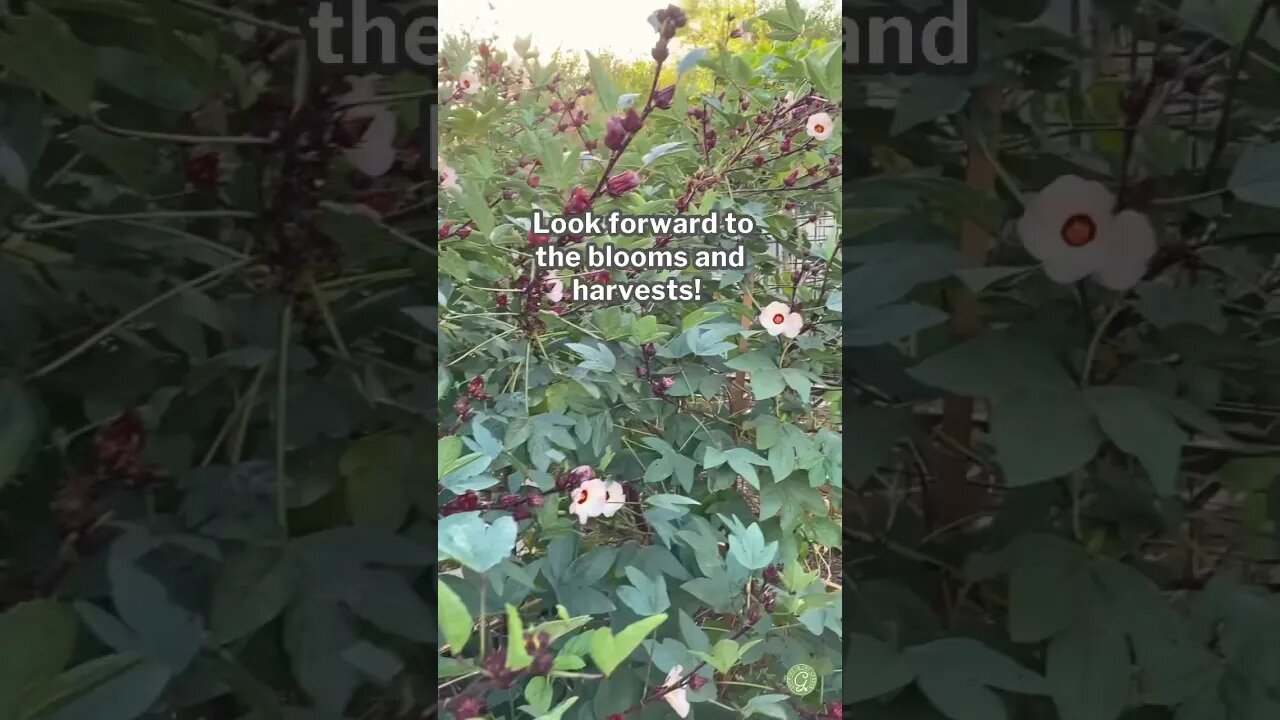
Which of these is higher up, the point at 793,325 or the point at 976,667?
the point at 793,325

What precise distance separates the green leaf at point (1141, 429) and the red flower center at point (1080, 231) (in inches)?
3.3

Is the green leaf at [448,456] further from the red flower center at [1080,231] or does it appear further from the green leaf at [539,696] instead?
the red flower center at [1080,231]

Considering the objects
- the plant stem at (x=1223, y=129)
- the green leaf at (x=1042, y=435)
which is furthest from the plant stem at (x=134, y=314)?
the plant stem at (x=1223, y=129)

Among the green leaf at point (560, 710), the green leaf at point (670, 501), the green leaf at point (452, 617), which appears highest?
the green leaf at point (670, 501)

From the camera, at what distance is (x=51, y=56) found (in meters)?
0.44

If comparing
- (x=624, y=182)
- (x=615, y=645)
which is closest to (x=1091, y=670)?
(x=615, y=645)

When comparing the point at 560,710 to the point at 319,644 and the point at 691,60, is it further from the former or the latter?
the point at 691,60

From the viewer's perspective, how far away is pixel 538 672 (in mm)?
493

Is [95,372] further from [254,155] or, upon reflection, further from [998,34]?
[998,34]

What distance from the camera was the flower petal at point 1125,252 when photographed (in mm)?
476

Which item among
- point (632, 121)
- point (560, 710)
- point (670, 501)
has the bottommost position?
point (560, 710)

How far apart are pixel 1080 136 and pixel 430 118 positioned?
0.35 meters

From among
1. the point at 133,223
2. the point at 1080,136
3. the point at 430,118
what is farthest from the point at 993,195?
the point at 133,223
